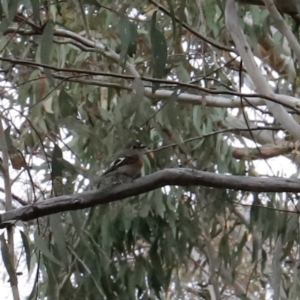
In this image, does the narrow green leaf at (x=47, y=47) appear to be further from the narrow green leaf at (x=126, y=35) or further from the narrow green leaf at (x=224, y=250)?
the narrow green leaf at (x=224, y=250)

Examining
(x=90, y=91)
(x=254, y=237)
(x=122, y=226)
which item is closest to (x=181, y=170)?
(x=122, y=226)

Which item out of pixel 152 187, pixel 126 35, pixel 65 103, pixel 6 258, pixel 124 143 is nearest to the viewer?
pixel 152 187

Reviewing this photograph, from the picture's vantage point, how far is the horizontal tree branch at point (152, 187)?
53.2 inches

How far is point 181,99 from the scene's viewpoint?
231 cm

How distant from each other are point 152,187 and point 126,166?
606 millimetres

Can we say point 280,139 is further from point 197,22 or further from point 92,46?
point 92,46

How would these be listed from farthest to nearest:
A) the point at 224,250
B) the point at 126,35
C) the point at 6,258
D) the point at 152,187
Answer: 1. the point at 224,250
2. the point at 126,35
3. the point at 6,258
4. the point at 152,187

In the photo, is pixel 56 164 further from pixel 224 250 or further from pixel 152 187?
pixel 224 250

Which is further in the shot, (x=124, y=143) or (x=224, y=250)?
(x=224, y=250)

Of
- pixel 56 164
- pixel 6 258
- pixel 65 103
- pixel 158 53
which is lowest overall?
pixel 6 258

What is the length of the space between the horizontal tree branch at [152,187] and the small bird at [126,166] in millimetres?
399

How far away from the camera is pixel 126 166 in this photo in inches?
77.7

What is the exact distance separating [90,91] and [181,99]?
47 cm

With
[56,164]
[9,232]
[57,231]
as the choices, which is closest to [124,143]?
[56,164]
